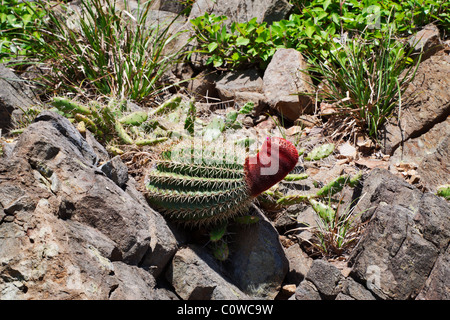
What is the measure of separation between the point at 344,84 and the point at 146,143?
225 centimetres

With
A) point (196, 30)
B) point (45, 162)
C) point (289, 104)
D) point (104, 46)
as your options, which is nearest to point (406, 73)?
point (289, 104)

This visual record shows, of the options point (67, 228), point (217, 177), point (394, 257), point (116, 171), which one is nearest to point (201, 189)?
point (217, 177)

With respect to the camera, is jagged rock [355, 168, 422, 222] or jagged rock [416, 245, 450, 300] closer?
jagged rock [416, 245, 450, 300]

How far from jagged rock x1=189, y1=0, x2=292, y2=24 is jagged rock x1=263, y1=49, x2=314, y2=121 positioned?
0.70 metres

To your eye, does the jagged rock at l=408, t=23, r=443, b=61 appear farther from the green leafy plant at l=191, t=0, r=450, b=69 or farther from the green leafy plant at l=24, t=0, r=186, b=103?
the green leafy plant at l=24, t=0, r=186, b=103

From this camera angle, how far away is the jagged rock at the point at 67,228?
233 centimetres

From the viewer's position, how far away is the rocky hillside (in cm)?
245

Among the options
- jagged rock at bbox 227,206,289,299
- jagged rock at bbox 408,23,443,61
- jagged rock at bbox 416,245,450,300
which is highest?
jagged rock at bbox 408,23,443,61

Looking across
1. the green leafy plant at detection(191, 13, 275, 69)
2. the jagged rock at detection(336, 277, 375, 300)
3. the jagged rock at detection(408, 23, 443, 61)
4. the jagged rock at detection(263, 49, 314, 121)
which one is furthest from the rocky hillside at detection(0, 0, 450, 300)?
the green leafy plant at detection(191, 13, 275, 69)

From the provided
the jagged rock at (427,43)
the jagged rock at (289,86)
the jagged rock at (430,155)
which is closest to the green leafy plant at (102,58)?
the jagged rock at (289,86)

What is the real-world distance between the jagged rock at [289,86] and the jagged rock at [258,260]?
5.97ft

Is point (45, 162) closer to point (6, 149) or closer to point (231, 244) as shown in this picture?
point (6, 149)

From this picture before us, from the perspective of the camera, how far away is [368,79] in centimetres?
462

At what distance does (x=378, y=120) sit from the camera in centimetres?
465
